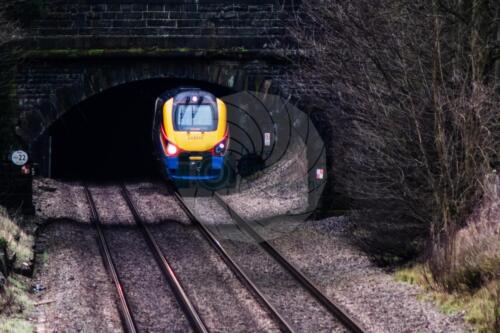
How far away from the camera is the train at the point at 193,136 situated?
23.5 m

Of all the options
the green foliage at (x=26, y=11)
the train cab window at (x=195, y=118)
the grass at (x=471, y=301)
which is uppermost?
the green foliage at (x=26, y=11)

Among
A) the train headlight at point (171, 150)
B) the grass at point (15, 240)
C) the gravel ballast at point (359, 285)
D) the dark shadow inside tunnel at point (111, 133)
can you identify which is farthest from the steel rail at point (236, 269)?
the dark shadow inside tunnel at point (111, 133)

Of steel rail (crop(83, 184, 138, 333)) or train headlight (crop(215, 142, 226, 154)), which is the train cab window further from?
steel rail (crop(83, 184, 138, 333))

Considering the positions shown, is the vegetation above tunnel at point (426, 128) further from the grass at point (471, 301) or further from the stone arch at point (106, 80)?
the stone arch at point (106, 80)

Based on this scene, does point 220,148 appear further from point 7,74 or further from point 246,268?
point 246,268

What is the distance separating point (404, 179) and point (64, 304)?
5394 mm

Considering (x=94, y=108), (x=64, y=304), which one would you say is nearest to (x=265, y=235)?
(x=64, y=304)

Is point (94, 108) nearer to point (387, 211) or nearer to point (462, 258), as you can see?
point (387, 211)

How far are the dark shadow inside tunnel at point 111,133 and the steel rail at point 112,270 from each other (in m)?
8.44

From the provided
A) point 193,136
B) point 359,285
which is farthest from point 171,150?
point 359,285

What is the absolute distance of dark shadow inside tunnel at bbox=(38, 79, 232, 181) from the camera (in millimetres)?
31562

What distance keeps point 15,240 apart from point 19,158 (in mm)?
4218

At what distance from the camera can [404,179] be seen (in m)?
14.3

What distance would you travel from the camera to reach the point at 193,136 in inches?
931
